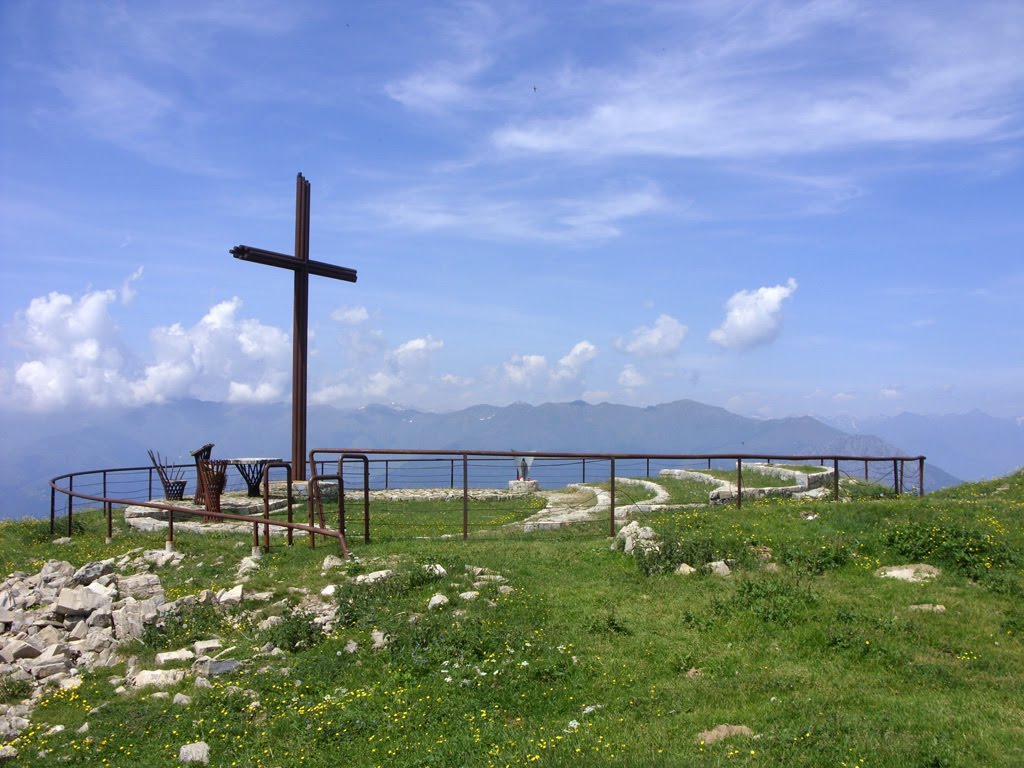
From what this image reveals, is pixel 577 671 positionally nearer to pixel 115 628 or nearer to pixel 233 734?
pixel 233 734

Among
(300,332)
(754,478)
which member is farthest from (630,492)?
(300,332)

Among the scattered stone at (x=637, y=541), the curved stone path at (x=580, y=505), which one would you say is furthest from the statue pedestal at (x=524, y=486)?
the scattered stone at (x=637, y=541)

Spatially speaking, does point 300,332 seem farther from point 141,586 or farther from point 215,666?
point 215,666

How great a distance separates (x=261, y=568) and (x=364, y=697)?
5365mm

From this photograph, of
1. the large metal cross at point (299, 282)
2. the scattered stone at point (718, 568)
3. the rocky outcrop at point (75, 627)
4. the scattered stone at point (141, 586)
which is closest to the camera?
the rocky outcrop at point (75, 627)

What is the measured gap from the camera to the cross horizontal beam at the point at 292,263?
71.4ft

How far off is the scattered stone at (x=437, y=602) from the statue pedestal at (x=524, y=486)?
51.5 feet

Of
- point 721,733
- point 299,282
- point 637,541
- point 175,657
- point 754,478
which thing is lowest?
point 175,657

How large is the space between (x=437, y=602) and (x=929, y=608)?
5.78 meters

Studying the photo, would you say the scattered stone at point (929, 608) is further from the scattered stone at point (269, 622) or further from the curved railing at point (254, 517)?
the curved railing at point (254, 517)

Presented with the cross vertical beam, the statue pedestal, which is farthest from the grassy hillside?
the statue pedestal

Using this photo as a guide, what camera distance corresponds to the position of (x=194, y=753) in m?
6.64

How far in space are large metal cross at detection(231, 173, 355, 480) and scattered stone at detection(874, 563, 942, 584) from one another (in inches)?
606

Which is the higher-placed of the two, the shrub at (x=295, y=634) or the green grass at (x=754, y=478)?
the green grass at (x=754, y=478)
